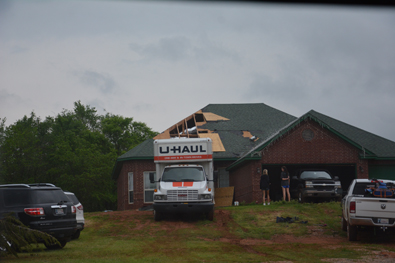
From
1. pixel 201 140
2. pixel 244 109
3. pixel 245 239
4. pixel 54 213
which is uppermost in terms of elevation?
pixel 244 109

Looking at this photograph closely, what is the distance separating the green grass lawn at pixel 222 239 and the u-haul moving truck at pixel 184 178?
69 centimetres

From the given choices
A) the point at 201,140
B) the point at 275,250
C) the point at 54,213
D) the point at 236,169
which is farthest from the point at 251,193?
the point at 54,213

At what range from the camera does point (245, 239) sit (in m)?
15.2

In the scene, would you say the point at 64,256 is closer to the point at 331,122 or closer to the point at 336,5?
the point at 336,5

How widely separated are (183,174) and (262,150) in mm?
6885

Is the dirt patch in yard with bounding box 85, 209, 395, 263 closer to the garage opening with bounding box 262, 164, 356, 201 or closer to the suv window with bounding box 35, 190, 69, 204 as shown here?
the suv window with bounding box 35, 190, 69, 204

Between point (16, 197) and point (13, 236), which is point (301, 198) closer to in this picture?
point (16, 197)

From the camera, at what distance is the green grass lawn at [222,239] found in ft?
38.1

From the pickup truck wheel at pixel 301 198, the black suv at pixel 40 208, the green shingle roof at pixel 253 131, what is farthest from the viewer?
the green shingle roof at pixel 253 131

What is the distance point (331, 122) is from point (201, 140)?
48.8ft

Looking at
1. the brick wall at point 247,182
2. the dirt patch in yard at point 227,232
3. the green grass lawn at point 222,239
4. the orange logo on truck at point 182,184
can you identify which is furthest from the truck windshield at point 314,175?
the orange logo on truck at point 182,184

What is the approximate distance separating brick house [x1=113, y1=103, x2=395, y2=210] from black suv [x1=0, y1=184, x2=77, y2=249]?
13.5 m

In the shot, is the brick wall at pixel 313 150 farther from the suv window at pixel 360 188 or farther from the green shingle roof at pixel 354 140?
the suv window at pixel 360 188

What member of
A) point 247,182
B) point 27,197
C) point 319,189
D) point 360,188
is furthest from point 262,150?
point 27,197
